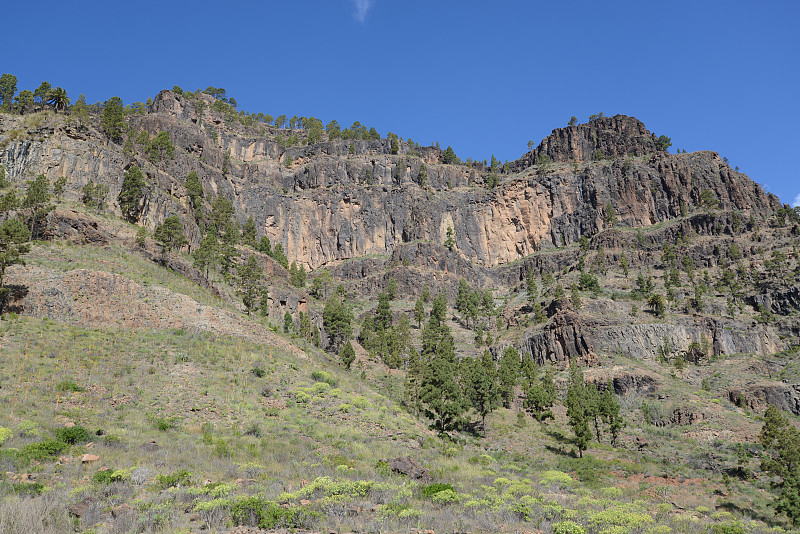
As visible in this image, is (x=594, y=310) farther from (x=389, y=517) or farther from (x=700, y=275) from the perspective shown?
(x=389, y=517)

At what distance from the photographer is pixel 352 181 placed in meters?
175

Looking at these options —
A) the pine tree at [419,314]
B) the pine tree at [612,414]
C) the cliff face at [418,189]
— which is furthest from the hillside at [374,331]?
the pine tree at [419,314]

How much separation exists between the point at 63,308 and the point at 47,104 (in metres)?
86.8

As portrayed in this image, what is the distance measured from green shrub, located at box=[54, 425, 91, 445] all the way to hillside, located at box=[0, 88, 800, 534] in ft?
0.34

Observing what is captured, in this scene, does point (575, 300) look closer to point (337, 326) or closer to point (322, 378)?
point (337, 326)

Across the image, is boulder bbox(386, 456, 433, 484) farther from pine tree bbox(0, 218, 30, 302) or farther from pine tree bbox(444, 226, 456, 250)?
pine tree bbox(444, 226, 456, 250)

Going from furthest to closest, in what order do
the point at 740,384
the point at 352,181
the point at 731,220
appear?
the point at 352,181 < the point at 731,220 < the point at 740,384

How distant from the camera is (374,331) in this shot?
326ft

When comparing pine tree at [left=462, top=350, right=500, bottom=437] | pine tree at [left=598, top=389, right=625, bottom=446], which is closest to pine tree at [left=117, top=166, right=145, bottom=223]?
pine tree at [left=462, top=350, right=500, bottom=437]

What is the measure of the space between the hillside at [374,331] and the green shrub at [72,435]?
0.10m

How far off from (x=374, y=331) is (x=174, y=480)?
80.3 metres

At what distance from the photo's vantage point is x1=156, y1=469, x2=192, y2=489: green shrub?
19.0 metres

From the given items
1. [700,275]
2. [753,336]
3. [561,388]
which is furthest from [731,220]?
[561,388]

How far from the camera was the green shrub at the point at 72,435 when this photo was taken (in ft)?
77.9
